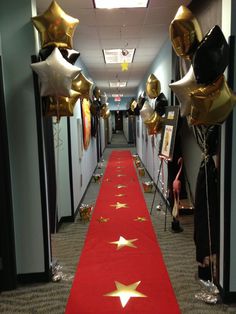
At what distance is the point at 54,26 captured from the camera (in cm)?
236

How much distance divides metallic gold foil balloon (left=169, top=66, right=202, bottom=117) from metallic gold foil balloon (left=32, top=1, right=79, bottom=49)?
38.9 inches

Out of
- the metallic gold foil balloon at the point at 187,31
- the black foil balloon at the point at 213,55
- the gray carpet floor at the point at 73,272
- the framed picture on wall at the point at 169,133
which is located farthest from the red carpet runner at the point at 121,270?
the metallic gold foil balloon at the point at 187,31

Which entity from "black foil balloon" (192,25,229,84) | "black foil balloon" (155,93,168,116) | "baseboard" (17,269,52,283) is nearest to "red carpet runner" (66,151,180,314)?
"baseboard" (17,269,52,283)

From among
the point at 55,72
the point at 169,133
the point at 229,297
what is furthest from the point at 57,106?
the point at 229,297

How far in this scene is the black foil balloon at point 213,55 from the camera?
190cm

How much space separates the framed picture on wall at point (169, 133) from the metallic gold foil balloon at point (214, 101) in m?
1.58

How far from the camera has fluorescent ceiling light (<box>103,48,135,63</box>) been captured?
223 inches

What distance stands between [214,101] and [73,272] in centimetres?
202

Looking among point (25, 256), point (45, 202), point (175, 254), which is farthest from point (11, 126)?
point (175, 254)

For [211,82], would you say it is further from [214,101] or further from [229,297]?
[229,297]

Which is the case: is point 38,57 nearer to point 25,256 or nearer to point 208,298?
point 25,256

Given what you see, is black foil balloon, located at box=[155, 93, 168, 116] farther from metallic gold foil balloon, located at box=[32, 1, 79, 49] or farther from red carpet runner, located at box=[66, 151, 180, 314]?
metallic gold foil balloon, located at box=[32, 1, 79, 49]

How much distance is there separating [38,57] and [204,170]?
5.53 ft

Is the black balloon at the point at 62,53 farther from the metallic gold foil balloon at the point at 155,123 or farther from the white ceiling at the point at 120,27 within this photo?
the metallic gold foil balloon at the point at 155,123
